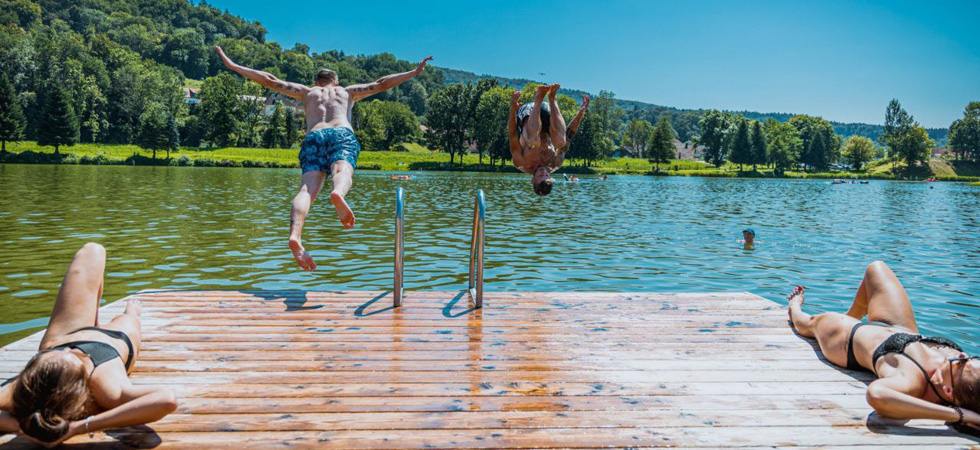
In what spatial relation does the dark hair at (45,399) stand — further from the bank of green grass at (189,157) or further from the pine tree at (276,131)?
the pine tree at (276,131)

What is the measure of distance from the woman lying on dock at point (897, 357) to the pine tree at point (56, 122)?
79.4m

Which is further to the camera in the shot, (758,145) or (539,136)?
(758,145)

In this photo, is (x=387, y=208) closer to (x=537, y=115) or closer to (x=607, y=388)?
(x=537, y=115)

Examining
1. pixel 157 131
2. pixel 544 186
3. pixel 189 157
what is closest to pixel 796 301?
pixel 544 186

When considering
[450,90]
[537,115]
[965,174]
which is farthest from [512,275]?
[965,174]

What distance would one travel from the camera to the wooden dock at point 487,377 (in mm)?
3262

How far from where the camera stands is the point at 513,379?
4117 millimetres

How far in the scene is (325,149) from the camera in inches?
261

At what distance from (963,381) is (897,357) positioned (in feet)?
1.60

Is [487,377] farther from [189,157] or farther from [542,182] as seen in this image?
[189,157]

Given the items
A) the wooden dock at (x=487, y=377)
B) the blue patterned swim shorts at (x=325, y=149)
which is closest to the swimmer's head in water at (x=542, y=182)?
the wooden dock at (x=487, y=377)

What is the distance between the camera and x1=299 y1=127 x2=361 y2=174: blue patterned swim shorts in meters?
6.59

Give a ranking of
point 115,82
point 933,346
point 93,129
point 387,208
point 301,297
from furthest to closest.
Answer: point 115,82 < point 93,129 < point 387,208 < point 301,297 < point 933,346

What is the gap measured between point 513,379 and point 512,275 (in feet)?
26.8
